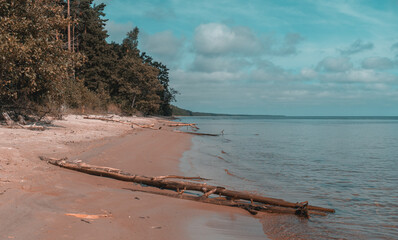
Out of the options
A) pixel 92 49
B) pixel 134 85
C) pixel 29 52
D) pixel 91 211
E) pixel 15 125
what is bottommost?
pixel 91 211

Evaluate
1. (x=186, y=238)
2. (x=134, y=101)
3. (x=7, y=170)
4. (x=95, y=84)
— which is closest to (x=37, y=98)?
(x=7, y=170)

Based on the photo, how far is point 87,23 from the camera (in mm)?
43938

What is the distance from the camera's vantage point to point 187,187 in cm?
626

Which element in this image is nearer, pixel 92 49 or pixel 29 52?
pixel 29 52

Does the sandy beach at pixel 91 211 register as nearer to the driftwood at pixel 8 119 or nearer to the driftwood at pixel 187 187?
the driftwood at pixel 187 187

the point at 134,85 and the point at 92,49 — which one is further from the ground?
the point at 92,49

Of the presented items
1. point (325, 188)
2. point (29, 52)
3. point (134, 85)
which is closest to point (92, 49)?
point (134, 85)

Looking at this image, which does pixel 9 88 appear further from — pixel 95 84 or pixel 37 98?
pixel 95 84

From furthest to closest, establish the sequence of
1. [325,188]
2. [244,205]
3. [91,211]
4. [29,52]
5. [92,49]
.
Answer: [92,49] → [29,52] → [325,188] → [244,205] → [91,211]

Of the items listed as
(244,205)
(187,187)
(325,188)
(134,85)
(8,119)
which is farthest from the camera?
(134,85)

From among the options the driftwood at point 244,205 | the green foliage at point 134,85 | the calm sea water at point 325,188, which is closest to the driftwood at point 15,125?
the calm sea water at point 325,188

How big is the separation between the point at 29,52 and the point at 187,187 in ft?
37.1

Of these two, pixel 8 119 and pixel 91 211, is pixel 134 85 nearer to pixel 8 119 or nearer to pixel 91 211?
pixel 8 119

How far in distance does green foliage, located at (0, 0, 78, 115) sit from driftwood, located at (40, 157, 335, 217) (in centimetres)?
683
